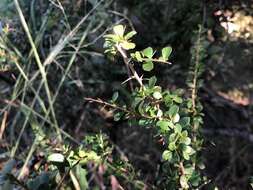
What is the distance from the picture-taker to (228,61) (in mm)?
2289

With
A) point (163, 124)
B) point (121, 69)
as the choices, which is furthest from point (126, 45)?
point (121, 69)

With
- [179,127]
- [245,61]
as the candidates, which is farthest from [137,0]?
[179,127]

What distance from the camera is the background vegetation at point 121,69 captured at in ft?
5.83

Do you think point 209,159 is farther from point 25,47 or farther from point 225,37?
point 25,47

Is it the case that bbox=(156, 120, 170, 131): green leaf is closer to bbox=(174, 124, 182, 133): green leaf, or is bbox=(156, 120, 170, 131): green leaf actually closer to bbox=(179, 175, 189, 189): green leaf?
bbox=(174, 124, 182, 133): green leaf

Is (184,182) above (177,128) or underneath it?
underneath

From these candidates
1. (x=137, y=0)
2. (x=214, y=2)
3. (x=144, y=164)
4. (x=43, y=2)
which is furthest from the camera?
(x=144, y=164)

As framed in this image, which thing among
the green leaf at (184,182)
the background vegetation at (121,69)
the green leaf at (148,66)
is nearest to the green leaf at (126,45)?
the green leaf at (148,66)

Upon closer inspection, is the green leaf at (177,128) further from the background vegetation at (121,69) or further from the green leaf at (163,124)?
the background vegetation at (121,69)

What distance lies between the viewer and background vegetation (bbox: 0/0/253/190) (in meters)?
1.78

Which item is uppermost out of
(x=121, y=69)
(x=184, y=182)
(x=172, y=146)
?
(x=172, y=146)

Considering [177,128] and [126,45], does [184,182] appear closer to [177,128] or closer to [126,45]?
[177,128]

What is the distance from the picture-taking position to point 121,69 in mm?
2074

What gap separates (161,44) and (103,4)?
0.25 meters
